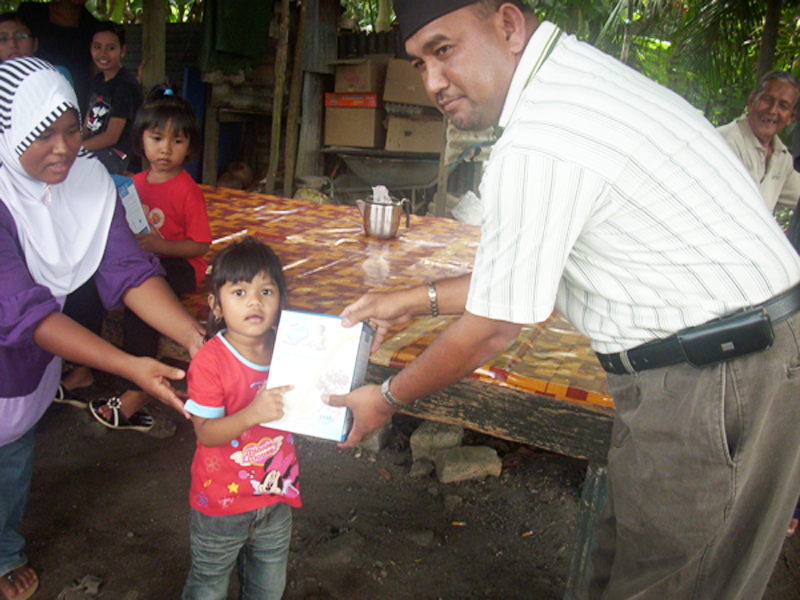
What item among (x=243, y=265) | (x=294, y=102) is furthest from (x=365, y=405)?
(x=294, y=102)

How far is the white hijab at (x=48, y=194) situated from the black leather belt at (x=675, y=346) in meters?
1.71

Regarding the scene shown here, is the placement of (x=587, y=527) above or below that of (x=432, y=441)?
above

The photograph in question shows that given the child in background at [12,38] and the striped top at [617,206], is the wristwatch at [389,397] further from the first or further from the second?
the child in background at [12,38]

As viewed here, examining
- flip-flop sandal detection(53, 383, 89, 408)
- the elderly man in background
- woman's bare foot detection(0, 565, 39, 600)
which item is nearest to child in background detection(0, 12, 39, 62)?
flip-flop sandal detection(53, 383, 89, 408)

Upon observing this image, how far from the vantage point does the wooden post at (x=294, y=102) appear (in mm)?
6617

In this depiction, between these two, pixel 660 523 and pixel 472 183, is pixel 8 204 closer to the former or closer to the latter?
pixel 660 523

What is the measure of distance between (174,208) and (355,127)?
16.4 feet

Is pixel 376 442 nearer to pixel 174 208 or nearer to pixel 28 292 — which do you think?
pixel 174 208

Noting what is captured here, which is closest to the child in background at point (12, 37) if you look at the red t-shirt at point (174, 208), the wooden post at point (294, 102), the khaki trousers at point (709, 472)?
the red t-shirt at point (174, 208)

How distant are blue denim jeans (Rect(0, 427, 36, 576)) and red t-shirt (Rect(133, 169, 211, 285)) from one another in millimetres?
932

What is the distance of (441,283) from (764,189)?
3.22 m

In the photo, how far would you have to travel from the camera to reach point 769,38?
5.33m

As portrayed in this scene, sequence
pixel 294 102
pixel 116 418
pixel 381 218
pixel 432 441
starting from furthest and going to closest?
pixel 294 102 → pixel 381 218 → pixel 432 441 → pixel 116 418

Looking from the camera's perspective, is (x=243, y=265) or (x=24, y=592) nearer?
(x=243, y=265)
